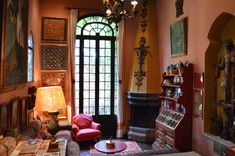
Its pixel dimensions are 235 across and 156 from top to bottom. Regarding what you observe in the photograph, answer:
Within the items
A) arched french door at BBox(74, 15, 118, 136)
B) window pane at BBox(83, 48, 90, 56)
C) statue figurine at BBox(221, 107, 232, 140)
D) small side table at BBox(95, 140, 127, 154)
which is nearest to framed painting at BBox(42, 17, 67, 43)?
arched french door at BBox(74, 15, 118, 136)

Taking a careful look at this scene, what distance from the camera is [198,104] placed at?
4094 mm

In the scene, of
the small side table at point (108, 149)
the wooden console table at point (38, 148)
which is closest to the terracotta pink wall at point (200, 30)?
the small side table at point (108, 149)

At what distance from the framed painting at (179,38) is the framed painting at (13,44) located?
307 centimetres

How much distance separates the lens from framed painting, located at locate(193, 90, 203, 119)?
4000 mm

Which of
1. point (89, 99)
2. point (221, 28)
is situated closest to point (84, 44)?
point (89, 99)

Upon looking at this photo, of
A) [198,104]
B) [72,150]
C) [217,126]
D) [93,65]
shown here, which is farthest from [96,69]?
[72,150]

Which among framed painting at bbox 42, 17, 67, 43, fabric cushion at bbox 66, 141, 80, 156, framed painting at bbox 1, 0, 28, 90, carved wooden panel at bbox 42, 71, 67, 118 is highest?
framed painting at bbox 42, 17, 67, 43

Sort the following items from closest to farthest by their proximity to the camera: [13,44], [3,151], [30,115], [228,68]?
[3,151] → [13,44] → [228,68] → [30,115]

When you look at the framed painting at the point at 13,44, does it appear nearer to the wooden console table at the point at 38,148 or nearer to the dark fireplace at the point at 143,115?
the wooden console table at the point at 38,148

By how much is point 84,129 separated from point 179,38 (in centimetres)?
318

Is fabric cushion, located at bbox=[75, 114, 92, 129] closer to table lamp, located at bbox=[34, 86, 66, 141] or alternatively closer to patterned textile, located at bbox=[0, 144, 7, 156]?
table lamp, located at bbox=[34, 86, 66, 141]

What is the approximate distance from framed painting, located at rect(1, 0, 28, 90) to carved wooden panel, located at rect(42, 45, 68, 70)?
2226mm

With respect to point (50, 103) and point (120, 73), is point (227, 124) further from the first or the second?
point (120, 73)

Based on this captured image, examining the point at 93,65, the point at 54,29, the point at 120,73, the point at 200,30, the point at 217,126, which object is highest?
the point at 54,29
